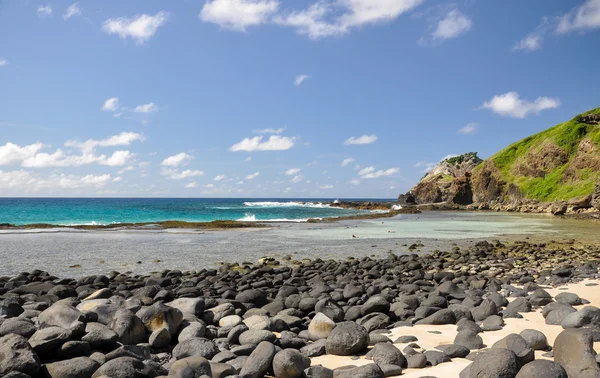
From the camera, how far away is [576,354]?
180 inches

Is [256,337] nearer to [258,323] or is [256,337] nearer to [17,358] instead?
[258,323]

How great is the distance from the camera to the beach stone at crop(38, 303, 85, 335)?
586cm

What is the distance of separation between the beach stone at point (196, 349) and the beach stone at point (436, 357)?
2.93m

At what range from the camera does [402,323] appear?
24.7 ft

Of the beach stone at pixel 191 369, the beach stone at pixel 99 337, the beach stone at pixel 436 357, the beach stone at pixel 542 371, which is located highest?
the beach stone at pixel 542 371

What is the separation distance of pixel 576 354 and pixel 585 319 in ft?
7.75

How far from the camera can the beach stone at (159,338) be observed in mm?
6293

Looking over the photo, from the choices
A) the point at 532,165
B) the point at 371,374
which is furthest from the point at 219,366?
the point at 532,165

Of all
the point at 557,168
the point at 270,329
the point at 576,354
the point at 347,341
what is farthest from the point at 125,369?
the point at 557,168

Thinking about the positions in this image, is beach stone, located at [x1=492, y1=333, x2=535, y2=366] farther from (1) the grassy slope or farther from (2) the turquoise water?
(1) the grassy slope

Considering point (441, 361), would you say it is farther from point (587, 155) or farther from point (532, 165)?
point (532, 165)

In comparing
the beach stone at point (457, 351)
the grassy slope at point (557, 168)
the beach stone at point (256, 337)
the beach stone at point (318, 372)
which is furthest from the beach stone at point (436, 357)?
the grassy slope at point (557, 168)

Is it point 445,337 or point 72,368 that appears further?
point 445,337

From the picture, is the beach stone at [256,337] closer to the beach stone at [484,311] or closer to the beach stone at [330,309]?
the beach stone at [330,309]
